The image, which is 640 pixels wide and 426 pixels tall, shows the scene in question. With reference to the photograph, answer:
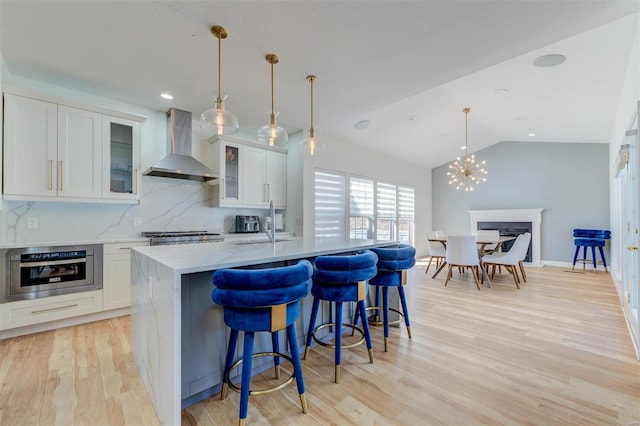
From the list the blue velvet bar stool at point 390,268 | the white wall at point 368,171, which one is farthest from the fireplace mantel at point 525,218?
the blue velvet bar stool at point 390,268

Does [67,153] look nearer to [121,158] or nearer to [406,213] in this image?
[121,158]

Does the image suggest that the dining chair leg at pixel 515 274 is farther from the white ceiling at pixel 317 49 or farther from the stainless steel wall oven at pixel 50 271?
the stainless steel wall oven at pixel 50 271

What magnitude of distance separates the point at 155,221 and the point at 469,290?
A: 184 inches

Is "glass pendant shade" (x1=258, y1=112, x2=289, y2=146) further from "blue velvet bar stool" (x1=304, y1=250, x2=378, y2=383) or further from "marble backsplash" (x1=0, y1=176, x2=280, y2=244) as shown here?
"marble backsplash" (x1=0, y1=176, x2=280, y2=244)

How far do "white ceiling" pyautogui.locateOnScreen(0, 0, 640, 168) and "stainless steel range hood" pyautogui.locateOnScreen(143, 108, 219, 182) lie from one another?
0.17 m

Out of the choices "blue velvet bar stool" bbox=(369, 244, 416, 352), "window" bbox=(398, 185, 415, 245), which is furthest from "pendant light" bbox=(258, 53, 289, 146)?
"window" bbox=(398, 185, 415, 245)

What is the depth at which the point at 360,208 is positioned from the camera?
5777mm

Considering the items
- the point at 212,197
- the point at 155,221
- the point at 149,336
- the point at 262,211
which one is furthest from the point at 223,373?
the point at 262,211

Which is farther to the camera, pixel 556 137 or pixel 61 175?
pixel 556 137

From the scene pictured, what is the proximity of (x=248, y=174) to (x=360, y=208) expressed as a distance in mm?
2484

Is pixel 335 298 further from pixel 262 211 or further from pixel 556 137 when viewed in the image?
pixel 556 137

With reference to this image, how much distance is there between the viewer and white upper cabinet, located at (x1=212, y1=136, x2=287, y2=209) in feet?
13.2

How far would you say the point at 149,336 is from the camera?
1.76m

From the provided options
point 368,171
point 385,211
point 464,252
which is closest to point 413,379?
point 464,252
